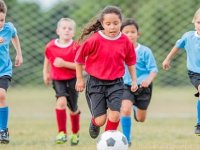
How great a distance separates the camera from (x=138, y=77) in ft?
28.1

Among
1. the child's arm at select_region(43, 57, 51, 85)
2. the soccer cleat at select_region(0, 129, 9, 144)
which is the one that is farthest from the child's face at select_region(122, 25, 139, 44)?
the soccer cleat at select_region(0, 129, 9, 144)

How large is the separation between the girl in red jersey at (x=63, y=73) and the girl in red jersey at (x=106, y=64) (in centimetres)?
134

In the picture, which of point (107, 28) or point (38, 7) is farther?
point (38, 7)

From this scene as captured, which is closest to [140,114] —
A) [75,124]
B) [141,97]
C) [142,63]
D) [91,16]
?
[141,97]

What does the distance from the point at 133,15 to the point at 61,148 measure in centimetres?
1162

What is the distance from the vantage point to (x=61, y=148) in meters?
7.86

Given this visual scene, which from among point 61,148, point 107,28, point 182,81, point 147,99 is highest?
point 182,81

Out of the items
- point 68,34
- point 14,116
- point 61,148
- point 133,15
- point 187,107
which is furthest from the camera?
point 133,15

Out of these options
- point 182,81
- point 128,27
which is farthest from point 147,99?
point 182,81

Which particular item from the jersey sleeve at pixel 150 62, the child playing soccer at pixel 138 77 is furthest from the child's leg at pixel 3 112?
the jersey sleeve at pixel 150 62

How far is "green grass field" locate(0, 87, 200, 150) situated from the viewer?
814 centimetres

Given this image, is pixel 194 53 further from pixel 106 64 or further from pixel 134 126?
pixel 134 126

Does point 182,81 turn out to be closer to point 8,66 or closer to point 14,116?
point 14,116

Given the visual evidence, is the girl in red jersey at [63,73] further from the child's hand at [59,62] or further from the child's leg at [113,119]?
the child's leg at [113,119]
